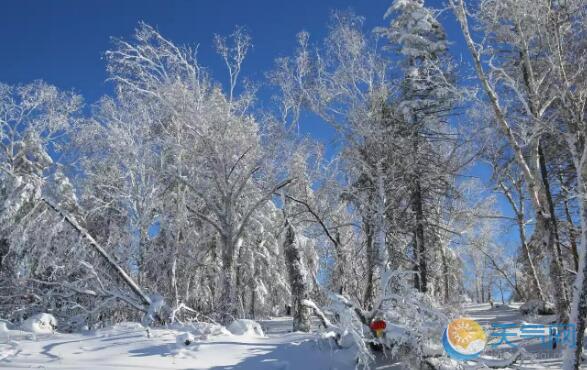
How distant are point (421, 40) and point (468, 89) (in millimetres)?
6689

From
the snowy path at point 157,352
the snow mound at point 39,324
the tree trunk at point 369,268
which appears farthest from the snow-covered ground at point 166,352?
the tree trunk at point 369,268

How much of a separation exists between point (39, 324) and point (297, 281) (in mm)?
6710

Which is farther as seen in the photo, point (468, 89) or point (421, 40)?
point (421, 40)

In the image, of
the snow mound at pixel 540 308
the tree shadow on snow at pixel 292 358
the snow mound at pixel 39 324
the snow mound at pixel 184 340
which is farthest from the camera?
the snow mound at pixel 540 308

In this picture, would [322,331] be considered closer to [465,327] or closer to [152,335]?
[465,327]

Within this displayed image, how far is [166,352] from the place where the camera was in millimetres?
7895

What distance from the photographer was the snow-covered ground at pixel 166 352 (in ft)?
24.1

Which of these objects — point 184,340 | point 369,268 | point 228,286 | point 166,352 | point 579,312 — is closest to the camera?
point 579,312

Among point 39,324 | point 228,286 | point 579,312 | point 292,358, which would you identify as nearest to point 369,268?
point 228,286

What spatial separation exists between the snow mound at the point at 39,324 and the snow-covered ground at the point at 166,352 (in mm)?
380

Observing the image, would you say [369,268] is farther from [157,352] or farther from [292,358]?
[157,352]

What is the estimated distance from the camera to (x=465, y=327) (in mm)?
8500

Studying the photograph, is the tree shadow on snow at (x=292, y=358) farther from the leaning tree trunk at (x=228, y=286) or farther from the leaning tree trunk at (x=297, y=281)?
the leaning tree trunk at (x=228, y=286)

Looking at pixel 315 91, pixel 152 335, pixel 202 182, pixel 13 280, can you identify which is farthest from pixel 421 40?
pixel 13 280
